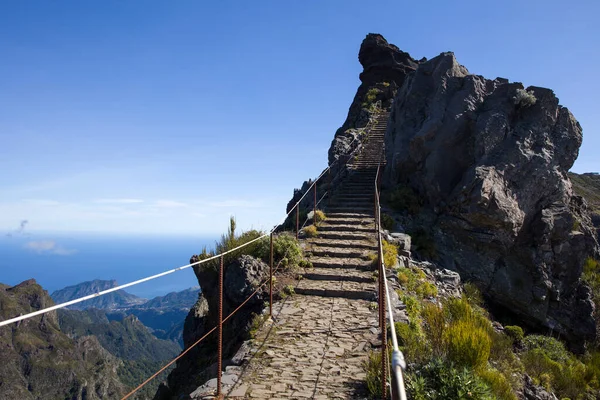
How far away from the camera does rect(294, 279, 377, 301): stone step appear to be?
9148 millimetres

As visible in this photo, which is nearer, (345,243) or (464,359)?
(464,359)

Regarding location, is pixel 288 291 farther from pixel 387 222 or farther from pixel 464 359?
pixel 387 222

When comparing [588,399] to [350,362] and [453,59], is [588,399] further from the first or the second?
[453,59]

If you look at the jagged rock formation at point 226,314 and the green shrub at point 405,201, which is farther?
the green shrub at point 405,201

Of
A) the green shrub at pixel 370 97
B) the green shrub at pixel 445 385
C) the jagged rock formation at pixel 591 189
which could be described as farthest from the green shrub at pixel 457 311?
the green shrub at pixel 370 97

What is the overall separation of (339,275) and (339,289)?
837mm

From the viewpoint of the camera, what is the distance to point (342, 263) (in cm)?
1098

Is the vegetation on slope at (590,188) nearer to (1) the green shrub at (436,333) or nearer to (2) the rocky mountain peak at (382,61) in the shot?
(2) the rocky mountain peak at (382,61)

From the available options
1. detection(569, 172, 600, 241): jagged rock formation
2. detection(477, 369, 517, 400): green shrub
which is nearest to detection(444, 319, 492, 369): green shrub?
detection(477, 369, 517, 400): green shrub

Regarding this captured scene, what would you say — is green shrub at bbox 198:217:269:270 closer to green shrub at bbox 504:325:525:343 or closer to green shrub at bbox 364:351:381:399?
green shrub at bbox 364:351:381:399

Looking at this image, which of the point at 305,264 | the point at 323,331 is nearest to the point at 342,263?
the point at 305,264

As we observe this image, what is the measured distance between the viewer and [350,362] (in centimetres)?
617

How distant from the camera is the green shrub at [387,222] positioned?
1445cm

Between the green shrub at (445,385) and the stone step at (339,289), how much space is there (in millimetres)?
4048
